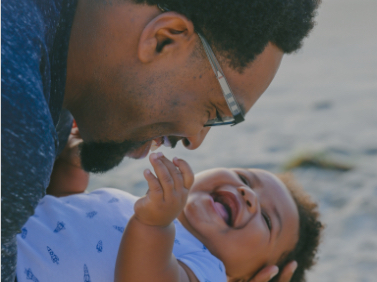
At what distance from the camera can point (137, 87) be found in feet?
6.28

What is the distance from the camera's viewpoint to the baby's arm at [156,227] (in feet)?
6.33

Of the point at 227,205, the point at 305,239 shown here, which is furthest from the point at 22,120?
the point at 305,239

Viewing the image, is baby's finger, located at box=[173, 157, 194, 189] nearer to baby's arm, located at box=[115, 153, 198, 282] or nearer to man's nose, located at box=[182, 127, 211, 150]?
baby's arm, located at box=[115, 153, 198, 282]

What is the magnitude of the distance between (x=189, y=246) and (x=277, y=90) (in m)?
4.17

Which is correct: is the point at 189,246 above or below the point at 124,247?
below

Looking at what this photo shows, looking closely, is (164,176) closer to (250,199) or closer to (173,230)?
(173,230)

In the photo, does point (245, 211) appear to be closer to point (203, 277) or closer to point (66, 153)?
point (203, 277)

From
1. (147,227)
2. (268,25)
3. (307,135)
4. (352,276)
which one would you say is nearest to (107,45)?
(268,25)

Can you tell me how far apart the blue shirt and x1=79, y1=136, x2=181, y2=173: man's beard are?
71 cm

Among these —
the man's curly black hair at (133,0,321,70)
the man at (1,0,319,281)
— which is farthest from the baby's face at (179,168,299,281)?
the man's curly black hair at (133,0,321,70)

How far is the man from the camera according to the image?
169 cm

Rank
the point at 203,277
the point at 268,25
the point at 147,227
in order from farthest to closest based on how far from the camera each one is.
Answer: the point at 203,277, the point at 147,227, the point at 268,25

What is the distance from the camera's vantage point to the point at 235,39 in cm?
185

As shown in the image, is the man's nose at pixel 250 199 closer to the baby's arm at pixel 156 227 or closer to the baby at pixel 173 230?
the baby at pixel 173 230
